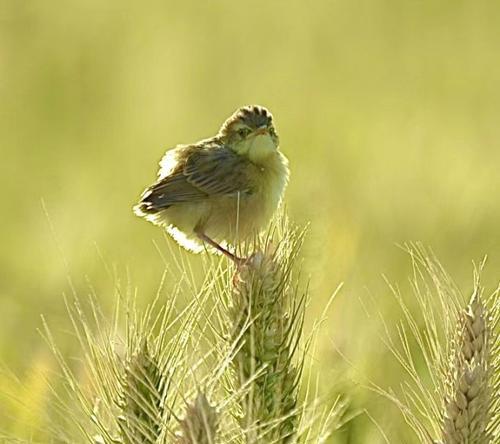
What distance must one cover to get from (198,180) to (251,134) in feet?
1.49

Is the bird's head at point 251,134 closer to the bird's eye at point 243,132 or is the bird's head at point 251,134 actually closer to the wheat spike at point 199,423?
the bird's eye at point 243,132

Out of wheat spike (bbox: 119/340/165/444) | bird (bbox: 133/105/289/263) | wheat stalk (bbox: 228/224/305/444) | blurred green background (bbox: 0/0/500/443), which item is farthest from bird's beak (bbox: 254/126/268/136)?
wheat spike (bbox: 119/340/165/444)

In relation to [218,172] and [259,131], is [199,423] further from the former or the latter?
[259,131]

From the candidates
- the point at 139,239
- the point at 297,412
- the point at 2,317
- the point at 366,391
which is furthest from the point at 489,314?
the point at 139,239

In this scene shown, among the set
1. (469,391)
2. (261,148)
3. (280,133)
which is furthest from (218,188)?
(280,133)

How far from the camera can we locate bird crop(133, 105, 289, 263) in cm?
596

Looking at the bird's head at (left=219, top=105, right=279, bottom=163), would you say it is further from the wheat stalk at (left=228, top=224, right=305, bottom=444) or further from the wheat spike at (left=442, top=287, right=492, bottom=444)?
the wheat spike at (left=442, top=287, right=492, bottom=444)

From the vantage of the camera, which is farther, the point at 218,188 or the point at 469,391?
the point at 218,188

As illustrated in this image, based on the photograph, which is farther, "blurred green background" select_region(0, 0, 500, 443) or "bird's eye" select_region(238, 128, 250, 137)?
"bird's eye" select_region(238, 128, 250, 137)

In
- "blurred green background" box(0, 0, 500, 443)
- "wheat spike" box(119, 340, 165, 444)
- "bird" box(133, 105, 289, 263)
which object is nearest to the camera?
"wheat spike" box(119, 340, 165, 444)

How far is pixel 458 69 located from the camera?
1296 centimetres

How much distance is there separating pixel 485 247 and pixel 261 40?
9293 mm

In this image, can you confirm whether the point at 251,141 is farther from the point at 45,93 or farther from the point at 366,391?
the point at 45,93

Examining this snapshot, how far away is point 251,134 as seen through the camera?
6.50m
